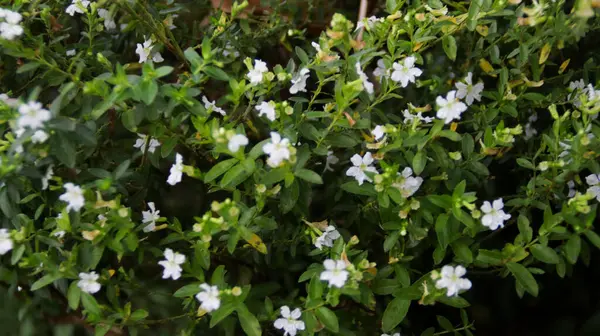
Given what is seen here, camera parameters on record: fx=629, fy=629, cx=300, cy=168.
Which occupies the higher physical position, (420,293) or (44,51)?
(44,51)

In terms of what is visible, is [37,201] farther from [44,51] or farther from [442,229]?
[442,229]

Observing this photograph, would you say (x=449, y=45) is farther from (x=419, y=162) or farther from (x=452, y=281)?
(x=452, y=281)

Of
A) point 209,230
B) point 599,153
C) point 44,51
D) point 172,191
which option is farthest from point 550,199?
point 44,51

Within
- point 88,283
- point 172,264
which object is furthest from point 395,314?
point 88,283

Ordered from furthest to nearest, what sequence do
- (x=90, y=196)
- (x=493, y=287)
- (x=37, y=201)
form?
(x=493, y=287)
(x=37, y=201)
(x=90, y=196)

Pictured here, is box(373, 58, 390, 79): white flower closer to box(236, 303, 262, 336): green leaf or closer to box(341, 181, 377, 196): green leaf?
box(341, 181, 377, 196): green leaf

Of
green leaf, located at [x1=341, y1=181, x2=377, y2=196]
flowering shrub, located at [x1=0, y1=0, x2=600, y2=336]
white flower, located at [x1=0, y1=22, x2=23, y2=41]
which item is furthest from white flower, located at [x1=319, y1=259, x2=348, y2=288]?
white flower, located at [x1=0, y1=22, x2=23, y2=41]

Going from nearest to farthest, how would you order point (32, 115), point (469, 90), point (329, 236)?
point (32, 115) < point (329, 236) < point (469, 90)
